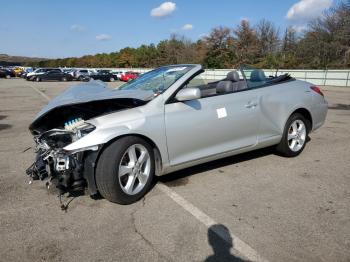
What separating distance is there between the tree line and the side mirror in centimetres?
1587

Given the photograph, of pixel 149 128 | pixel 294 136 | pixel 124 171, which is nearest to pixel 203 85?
pixel 149 128

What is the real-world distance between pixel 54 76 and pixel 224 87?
39967mm

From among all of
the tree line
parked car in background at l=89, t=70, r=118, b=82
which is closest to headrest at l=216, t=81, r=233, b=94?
the tree line

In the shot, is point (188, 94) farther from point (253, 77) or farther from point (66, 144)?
point (253, 77)

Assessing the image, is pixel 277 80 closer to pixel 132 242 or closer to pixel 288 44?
pixel 132 242

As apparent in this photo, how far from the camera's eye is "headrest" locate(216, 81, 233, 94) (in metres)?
5.16

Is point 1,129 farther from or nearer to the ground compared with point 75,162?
nearer to the ground

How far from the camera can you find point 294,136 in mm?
5965

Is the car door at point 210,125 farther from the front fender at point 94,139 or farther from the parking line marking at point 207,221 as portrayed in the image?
the front fender at point 94,139

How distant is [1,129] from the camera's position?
9289mm

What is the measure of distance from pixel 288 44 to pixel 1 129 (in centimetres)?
4866

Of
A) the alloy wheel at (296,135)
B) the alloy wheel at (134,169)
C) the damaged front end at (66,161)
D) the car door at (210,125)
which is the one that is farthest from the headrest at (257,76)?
the damaged front end at (66,161)

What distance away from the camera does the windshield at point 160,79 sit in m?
4.76

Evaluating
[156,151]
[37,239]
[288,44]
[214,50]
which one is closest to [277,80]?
[156,151]
